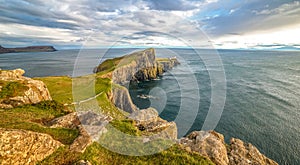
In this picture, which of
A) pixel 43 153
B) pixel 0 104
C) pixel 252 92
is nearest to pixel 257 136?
pixel 252 92

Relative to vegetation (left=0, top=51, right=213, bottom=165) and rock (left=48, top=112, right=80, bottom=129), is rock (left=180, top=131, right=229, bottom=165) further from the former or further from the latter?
rock (left=48, top=112, right=80, bottom=129)

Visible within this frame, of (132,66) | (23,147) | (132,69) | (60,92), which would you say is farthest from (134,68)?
(23,147)

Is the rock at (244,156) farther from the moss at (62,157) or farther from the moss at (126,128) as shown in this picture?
the moss at (62,157)

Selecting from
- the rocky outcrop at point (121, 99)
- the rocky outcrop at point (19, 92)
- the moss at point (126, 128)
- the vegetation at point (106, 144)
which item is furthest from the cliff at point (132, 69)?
the moss at point (126, 128)

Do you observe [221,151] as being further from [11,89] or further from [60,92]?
[60,92]

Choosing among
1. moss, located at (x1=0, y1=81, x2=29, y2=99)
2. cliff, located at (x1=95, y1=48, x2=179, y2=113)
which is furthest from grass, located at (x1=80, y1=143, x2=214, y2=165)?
cliff, located at (x1=95, y1=48, x2=179, y2=113)

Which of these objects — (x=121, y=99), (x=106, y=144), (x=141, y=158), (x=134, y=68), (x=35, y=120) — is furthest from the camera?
(x=134, y=68)

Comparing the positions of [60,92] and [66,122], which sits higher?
[66,122]
